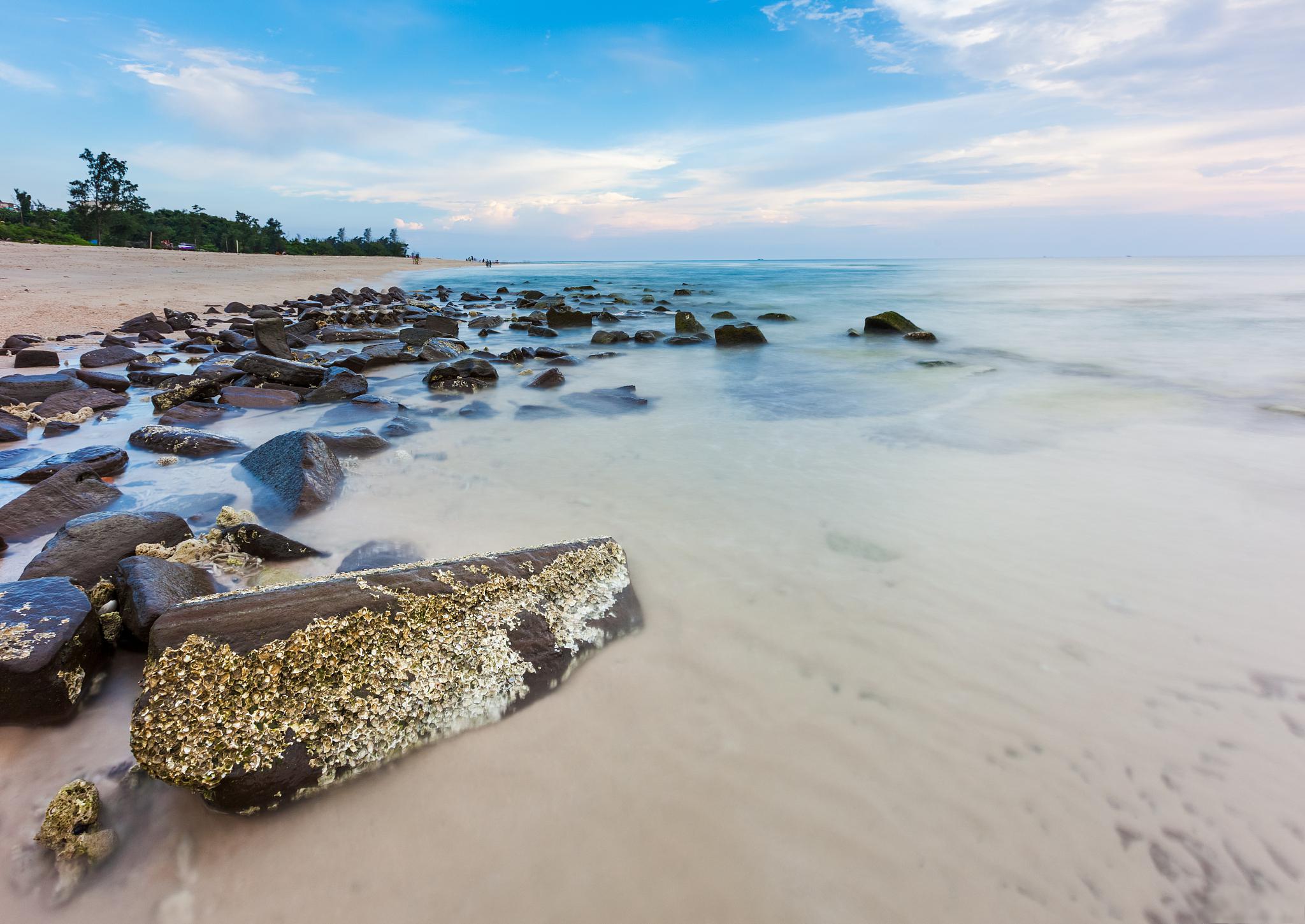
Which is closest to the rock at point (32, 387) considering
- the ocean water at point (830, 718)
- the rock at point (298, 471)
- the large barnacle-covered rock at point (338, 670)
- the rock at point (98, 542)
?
the ocean water at point (830, 718)

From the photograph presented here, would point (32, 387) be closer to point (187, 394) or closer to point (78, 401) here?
point (78, 401)

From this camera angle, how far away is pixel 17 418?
4.82m

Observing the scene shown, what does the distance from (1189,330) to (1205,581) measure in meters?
14.2

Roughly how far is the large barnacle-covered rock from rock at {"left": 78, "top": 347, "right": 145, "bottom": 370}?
7686 millimetres

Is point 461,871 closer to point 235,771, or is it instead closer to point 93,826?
point 235,771

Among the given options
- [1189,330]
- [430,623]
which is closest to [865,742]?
[430,623]

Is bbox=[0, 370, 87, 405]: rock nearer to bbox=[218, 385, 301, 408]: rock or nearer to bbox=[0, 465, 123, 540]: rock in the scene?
bbox=[218, 385, 301, 408]: rock

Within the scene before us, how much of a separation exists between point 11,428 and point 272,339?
388 cm

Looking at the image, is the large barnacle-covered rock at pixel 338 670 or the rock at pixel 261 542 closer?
the large barnacle-covered rock at pixel 338 670

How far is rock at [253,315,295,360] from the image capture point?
802 centimetres

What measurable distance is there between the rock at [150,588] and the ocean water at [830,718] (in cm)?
16

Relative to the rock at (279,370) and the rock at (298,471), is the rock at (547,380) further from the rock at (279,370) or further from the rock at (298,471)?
the rock at (298,471)

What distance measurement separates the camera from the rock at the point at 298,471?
352cm

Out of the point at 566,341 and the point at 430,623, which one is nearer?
the point at 430,623
